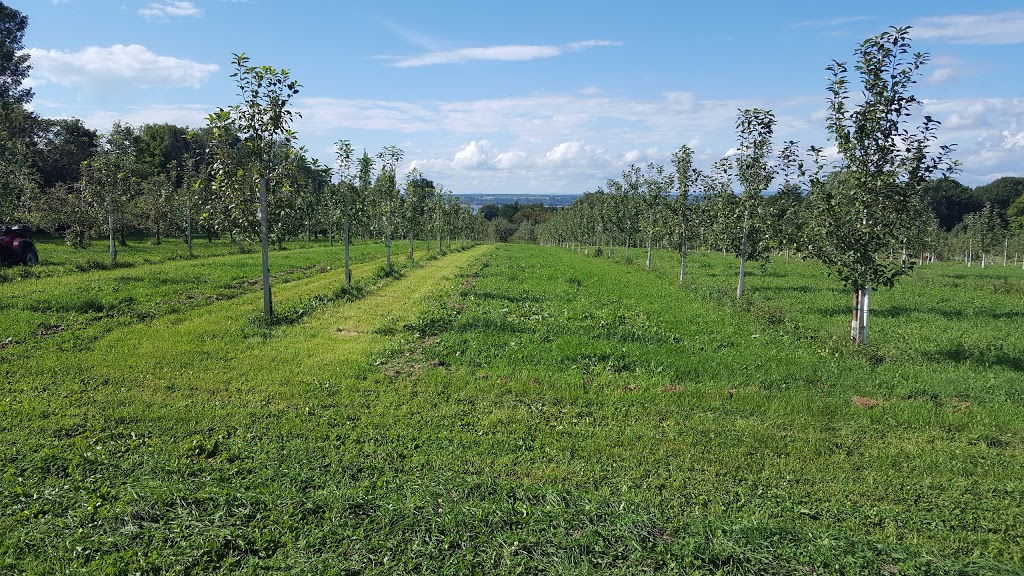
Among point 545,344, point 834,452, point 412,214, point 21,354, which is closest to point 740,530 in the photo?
point 834,452

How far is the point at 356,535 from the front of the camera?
530 centimetres

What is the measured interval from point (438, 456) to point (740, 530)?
363 cm

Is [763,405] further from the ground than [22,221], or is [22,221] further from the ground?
[22,221]

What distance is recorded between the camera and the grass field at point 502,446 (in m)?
5.19

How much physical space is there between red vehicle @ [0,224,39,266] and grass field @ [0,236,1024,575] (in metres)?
11.6

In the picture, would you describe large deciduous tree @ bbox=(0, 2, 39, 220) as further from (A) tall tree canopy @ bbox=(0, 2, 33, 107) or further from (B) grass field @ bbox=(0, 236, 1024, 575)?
(B) grass field @ bbox=(0, 236, 1024, 575)

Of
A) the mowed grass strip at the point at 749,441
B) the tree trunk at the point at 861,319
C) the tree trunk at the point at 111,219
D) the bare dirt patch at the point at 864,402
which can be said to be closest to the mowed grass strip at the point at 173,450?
the mowed grass strip at the point at 749,441

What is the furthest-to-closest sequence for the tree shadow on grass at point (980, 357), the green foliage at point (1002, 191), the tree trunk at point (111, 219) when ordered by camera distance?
1. the green foliage at point (1002, 191)
2. the tree trunk at point (111, 219)
3. the tree shadow on grass at point (980, 357)

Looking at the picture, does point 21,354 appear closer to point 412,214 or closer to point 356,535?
point 356,535

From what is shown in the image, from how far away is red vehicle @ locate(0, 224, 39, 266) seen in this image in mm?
24000

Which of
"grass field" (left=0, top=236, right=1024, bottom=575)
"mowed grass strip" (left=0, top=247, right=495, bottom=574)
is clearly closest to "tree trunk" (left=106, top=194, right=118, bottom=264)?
"grass field" (left=0, top=236, right=1024, bottom=575)

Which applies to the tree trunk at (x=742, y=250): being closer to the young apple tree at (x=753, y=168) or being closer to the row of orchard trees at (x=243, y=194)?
the young apple tree at (x=753, y=168)

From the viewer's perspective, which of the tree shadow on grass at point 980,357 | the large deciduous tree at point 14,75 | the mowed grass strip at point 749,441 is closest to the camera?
the mowed grass strip at point 749,441

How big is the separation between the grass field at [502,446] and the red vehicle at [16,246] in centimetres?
1160
